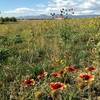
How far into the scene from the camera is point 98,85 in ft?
14.6

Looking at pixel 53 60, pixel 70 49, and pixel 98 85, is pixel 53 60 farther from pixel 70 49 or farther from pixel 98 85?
pixel 98 85

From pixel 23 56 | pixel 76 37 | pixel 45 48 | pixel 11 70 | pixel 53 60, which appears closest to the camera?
pixel 11 70

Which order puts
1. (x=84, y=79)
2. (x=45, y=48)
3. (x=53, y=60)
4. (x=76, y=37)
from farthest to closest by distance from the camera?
(x=76, y=37) < (x=45, y=48) < (x=53, y=60) < (x=84, y=79)

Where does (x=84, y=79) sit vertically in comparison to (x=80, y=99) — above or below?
above

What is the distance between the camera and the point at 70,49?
24.7ft

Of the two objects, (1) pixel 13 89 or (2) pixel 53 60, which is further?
(2) pixel 53 60

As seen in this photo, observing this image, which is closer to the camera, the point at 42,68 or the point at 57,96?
the point at 57,96

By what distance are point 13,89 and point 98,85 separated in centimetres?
111

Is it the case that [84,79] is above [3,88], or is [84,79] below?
above

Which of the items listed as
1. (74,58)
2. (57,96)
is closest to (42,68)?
(74,58)

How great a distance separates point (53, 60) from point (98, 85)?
191cm

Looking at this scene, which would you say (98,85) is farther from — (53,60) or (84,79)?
(53,60)

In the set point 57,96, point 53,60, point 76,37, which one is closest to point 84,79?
point 57,96

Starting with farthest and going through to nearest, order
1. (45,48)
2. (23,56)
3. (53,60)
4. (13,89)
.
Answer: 1. (45,48)
2. (23,56)
3. (53,60)
4. (13,89)
